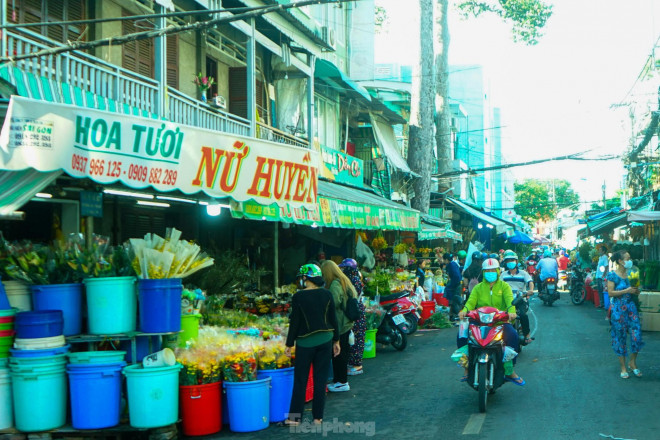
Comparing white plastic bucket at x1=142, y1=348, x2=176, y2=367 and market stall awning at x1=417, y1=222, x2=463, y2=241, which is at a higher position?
market stall awning at x1=417, y1=222, x2=463, y2=241

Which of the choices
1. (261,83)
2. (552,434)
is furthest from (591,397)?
(261,83)

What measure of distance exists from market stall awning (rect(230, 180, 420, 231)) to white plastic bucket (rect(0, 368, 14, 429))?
3755mm

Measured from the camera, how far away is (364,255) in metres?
19.3

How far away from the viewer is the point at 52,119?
6883 millimetres

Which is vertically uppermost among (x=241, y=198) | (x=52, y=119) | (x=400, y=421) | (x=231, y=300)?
(x=52, y=119)

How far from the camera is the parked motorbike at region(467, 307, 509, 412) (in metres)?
8.20

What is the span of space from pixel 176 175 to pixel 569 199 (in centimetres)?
8955

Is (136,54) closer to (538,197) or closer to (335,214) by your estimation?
(335,214)

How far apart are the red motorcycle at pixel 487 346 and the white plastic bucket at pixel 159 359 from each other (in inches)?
136

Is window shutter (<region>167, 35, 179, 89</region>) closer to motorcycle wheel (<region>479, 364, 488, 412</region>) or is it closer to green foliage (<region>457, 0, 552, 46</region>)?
motorcycle wheel (<region>479, 364, 488, 412</region>)

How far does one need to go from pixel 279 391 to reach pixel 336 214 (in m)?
5.85

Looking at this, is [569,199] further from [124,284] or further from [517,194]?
[124,284]

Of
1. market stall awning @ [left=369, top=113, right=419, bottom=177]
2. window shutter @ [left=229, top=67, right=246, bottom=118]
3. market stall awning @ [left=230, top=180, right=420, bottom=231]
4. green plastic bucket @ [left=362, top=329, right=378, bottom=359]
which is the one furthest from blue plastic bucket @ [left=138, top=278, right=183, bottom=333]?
market stall awning @ [left=369, top=113, right=419, bottom=177]

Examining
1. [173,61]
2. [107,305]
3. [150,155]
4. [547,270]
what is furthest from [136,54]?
[547,270]
